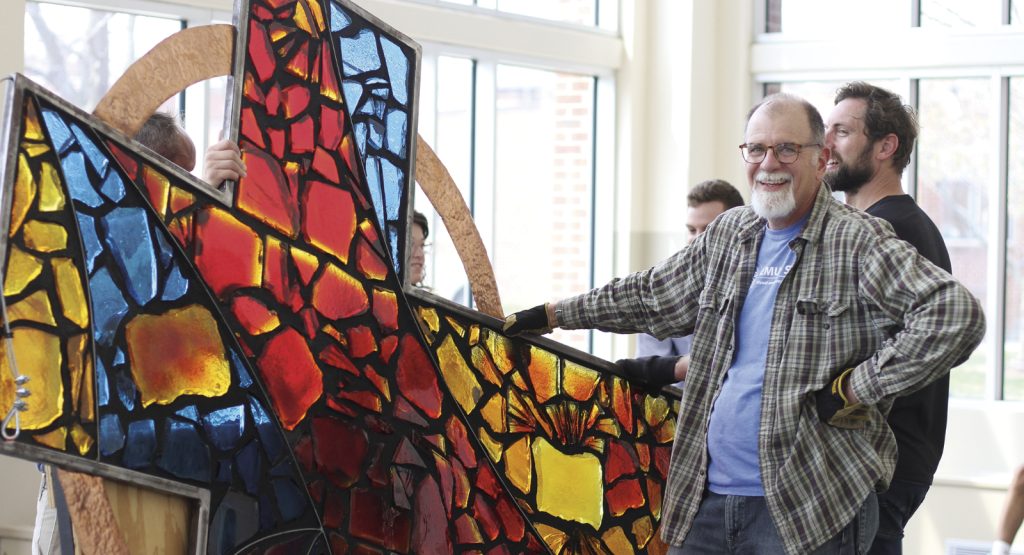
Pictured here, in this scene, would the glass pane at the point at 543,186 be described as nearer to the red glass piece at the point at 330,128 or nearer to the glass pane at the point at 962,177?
the glass pane at the point at 962,177

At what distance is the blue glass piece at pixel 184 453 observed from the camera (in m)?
2.02

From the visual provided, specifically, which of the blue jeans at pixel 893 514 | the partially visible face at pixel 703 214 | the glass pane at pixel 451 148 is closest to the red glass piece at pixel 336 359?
the blue jeans at pixel 893 514

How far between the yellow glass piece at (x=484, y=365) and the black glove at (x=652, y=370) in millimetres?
342

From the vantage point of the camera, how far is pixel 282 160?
2.29m

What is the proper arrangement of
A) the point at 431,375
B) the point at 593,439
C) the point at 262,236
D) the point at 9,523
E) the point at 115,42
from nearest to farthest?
the point at 262,236, the point at 431,375, the point at 593,439, the point at 9,523, the point at 115,42

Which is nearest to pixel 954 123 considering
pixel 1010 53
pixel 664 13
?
pixel 1010 53

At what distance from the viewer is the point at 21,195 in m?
1.80

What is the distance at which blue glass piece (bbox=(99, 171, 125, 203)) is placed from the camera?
194 centimetres

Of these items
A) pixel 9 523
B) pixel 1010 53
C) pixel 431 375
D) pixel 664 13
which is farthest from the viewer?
pixel 664 13

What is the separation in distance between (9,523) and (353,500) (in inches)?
77.6

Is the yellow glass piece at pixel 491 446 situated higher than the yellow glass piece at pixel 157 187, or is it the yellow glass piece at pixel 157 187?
the yellow glass piece at pixel 157 187

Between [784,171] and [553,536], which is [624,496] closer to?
[553,536]

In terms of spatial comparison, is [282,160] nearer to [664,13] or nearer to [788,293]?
[788,293]

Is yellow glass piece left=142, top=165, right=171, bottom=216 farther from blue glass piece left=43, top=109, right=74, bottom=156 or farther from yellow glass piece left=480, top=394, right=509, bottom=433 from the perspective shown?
yellow glass piece left=480, top=394, right=509, bottom=433
